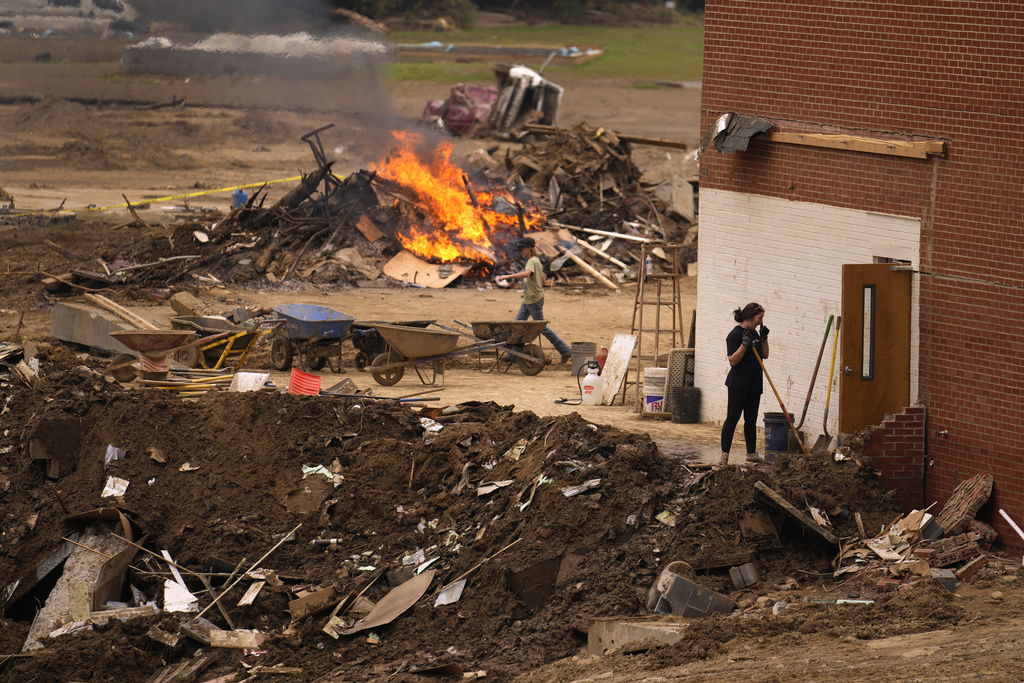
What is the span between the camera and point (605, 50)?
54.2 metres

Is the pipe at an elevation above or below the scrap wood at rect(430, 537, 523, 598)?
above

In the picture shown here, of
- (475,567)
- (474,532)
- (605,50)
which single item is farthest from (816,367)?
(605,50)

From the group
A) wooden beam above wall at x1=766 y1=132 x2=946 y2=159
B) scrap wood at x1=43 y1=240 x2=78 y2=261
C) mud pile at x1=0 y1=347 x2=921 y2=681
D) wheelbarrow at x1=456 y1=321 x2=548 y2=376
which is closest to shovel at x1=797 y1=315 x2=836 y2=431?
mud pile at x1=0 y1=347 x2=921 y2=681

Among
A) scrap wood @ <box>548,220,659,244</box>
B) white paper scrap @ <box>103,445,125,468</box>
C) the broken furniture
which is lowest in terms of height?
white paper scrap @ <box>103,445,125,468</box>

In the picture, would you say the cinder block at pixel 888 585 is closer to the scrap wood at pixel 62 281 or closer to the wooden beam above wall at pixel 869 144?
the wooden beam above wall at pixel 869 144

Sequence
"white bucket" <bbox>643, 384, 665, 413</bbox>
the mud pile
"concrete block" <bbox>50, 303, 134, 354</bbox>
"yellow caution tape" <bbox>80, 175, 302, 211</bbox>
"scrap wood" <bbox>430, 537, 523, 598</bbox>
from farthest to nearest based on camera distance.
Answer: "yellow caution tape" <bbox>80, 175, 302, 211</bbox> → "concrete block" <bbox>50, 303, 134, 354</bbox> → "white bucket" <bbox>643, 384, 665, 413</bbox> → "scrap wood" <bbox>430, 537, 523, 598</bbox> → the mud pile

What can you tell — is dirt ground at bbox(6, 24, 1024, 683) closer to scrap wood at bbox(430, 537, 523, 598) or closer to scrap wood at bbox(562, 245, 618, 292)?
scrap wood at bbox(430, 537, 523, 598)

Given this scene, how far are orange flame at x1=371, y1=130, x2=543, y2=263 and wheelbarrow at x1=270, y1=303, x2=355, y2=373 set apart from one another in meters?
7.04

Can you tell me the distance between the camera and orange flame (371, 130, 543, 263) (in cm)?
2292

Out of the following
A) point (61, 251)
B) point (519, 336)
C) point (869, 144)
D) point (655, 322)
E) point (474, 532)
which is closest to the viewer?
point (474, 532)

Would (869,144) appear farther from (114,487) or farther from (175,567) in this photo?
(114,487)

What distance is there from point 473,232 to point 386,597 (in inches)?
561

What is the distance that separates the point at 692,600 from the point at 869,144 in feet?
17.8

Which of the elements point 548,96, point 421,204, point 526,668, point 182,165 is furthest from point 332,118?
point 526,668
